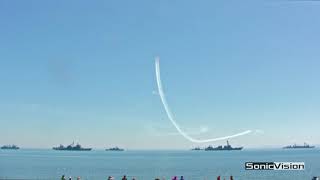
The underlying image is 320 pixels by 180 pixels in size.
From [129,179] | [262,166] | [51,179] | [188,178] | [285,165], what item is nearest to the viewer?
[285,165]

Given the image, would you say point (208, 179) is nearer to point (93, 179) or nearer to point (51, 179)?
point (93, 179)

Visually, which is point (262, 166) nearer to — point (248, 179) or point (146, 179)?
point (248, 179)

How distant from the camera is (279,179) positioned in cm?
7981

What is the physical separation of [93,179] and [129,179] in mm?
7685

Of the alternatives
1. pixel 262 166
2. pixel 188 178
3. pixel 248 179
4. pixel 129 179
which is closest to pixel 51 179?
pixel 129 179

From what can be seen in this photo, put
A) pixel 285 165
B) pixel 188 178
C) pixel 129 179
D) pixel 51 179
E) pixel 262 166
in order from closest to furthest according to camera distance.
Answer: pixel 285 165 < pixel 262 166 < pixel 51 179 < pixel 129 179 < pixel 188 178

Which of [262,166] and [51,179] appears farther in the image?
[51,179]

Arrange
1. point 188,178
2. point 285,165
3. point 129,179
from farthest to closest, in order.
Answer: point 188,178 < point 129,179 < point 285,165

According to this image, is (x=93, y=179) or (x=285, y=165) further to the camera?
(x=93, y=179)

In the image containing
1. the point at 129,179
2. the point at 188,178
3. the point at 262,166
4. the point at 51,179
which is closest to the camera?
the point at 262,166

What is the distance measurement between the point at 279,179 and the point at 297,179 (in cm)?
414

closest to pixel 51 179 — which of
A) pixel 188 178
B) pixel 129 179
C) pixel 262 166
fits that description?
pixel 129 179

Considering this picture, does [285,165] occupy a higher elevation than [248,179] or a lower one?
higher

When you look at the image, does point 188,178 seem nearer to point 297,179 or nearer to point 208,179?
point 208,179
